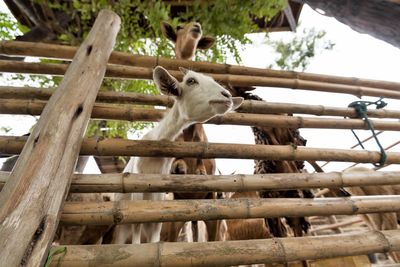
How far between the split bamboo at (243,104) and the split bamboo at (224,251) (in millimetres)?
843

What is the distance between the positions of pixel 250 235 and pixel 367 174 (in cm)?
154

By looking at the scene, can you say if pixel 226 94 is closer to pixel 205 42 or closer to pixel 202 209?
pixel 202 209

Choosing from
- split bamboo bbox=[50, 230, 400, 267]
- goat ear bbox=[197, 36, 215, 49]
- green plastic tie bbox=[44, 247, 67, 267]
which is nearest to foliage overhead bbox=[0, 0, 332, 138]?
goat ear bbox=[197, 36, 215, 49]

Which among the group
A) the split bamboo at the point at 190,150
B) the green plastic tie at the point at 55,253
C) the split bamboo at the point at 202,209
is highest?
the split bamboo at the point at 190,150

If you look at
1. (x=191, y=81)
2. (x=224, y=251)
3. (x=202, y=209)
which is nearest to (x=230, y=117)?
(x=191, y=81)

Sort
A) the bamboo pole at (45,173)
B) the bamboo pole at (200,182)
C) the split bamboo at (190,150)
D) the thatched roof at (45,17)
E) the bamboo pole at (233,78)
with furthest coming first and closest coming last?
the thatched roof at (45,17), the bamboo pole at (233,78), the split bamboo at (190,150), the bamboo pole at (200,182), the bamboo pole at (45,173)

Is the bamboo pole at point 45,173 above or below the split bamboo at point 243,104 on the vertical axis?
below

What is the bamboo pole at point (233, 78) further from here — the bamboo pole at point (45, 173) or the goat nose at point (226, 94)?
the goat nose at point (226, 94)

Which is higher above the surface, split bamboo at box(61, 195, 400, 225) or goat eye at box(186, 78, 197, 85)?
goat eye at box(186, 78, 197, 85)

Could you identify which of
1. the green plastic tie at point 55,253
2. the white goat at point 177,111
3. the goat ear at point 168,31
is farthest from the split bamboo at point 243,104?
the goat ear at point 168,31

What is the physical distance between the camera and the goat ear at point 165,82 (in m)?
1.43

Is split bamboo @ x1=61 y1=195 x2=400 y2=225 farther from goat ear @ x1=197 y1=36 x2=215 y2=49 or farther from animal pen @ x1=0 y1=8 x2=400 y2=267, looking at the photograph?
goat ear @ x1=197 y1=36 x2=215 y2=49

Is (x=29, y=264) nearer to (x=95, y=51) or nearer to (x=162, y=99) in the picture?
(x=95, y=51)

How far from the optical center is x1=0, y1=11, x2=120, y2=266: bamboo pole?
2.22 ft
